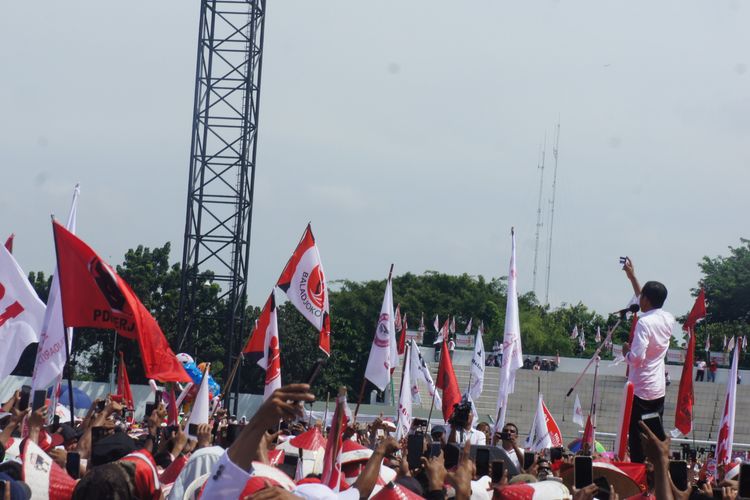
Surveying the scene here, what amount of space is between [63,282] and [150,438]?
129 inches

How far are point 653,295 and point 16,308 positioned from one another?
6.85 m

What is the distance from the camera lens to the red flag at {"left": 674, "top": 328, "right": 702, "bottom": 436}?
11984 mm

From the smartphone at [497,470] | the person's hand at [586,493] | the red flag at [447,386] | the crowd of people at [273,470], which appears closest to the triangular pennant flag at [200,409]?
the crowd of people at [273,470]

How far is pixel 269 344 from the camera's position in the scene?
14.6 m

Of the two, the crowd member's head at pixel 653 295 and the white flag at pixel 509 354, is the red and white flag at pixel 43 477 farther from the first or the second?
the white flag at pixel 509 354

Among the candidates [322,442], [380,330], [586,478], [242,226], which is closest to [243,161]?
[242,226]

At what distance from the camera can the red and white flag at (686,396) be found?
472 inches

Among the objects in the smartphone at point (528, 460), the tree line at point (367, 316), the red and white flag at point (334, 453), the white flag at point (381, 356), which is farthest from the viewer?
the tree line at point (367, 316)

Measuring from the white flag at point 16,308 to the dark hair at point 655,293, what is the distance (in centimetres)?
654

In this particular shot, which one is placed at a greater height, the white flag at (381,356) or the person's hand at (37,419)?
the white flag at (381,356)

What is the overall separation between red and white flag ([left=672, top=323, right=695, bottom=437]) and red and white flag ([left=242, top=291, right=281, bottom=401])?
415cm

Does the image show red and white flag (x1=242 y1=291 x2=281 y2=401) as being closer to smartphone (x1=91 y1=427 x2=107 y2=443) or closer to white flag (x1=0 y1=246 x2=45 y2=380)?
white flag (x1=0 y1=246 x2=45 y2=380)

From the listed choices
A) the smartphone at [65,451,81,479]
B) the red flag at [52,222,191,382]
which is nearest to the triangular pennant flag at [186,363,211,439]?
the red flag at [52,222,191,382]

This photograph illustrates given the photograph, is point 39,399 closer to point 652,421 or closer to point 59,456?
point 59,456
